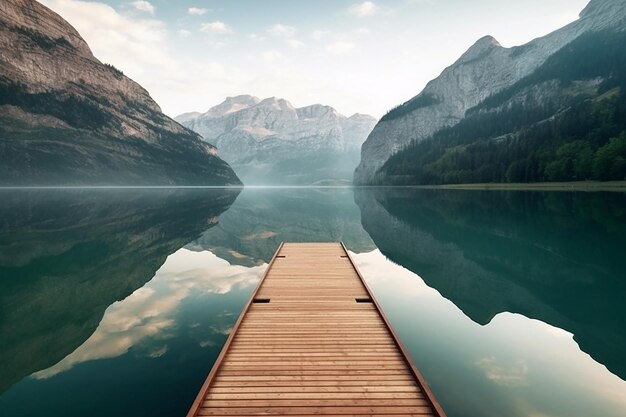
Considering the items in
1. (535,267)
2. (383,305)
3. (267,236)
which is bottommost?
(535,267)

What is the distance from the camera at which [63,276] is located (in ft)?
80.8

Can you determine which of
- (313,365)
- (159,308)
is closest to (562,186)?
(159,308)

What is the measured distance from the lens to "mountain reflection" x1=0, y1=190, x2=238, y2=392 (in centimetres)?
1459

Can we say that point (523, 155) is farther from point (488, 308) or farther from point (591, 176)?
point (488, 308)

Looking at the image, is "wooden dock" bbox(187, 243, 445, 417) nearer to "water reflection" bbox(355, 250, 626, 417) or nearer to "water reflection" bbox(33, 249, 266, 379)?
"water reflection" bbox(355, 250, 626, 417)

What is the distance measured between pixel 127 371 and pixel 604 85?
271509 mm

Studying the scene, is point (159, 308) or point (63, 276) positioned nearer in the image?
point (159, 308)

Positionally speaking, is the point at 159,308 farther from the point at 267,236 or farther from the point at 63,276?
the point at 267,236

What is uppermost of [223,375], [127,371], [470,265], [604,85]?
[604,85]

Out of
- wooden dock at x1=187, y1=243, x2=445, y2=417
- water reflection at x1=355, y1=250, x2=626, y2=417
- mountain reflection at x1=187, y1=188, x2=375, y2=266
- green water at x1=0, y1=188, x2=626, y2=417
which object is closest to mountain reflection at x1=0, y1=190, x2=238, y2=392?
green water at x1=0, y1=188, x2=626, y2=417

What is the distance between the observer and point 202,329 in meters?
16.4

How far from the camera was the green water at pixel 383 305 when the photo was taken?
11102mm

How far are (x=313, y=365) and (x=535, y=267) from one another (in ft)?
80.0

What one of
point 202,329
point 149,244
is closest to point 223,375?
point 202,329
